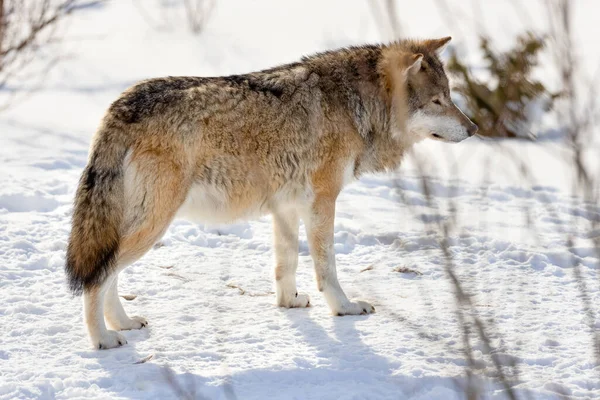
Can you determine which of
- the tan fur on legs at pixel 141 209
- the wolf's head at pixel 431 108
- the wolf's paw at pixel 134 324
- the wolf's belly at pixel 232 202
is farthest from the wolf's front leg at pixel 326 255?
the wolf's paw at pixel 134 324

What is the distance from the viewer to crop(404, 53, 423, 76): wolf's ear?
5040mm

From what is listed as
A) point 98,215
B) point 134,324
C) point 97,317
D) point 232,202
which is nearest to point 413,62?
point 232,202

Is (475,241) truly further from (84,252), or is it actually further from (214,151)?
(84,252)

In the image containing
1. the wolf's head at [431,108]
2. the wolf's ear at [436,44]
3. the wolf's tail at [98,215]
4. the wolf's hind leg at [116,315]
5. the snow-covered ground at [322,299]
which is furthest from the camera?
the wolf's ear at [436,44]

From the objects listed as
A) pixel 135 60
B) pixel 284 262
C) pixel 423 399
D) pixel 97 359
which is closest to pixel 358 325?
pixel 284 262

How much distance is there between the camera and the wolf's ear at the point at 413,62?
5040 mm

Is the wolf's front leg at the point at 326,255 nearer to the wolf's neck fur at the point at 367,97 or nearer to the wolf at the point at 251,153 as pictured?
the wolf at the point at 251,153

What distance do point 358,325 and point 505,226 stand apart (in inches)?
102

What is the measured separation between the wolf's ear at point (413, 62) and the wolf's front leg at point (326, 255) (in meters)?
0.97

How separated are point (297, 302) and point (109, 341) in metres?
1.31

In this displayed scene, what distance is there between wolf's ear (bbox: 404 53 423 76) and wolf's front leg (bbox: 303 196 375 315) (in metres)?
0.97

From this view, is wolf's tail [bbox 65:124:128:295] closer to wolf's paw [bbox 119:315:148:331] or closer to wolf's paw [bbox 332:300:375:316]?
wolf's paw [bbox 119:315:148:331]

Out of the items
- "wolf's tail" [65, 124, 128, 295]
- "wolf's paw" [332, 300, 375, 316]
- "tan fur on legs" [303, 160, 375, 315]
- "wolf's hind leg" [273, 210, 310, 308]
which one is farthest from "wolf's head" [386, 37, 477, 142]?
"wolf's tail" [65, 124, 128, 295]

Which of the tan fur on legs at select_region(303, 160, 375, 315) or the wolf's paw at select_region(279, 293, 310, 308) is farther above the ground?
the tan fur on legs at select_region(303, 160, 375, 315)
